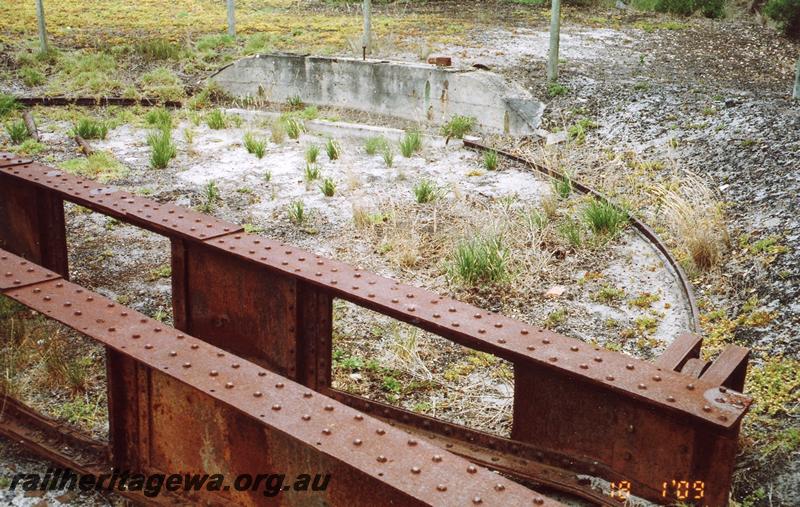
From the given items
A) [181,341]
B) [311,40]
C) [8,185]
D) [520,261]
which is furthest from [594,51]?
[181,341]

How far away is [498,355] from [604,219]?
13.1ft

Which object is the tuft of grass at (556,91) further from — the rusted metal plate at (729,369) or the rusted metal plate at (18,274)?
the rusted metal plate at (18,274)

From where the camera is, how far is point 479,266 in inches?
231

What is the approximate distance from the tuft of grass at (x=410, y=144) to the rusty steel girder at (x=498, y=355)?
5229 mm

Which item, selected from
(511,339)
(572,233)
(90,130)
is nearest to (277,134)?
(90,130)

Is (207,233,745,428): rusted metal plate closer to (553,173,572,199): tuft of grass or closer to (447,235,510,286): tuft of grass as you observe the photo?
(447,235,510,286): tuft of grass

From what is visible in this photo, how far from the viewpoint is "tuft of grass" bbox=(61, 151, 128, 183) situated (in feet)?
28.9

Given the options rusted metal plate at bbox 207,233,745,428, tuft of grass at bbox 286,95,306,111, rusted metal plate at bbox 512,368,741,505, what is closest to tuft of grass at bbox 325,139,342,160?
tuft of grass at bbox 286,95,306,111

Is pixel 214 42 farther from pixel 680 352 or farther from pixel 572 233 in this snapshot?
pixel 680 352

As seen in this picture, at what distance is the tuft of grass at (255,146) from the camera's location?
9.49 metres

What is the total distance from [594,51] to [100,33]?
10.7 metres

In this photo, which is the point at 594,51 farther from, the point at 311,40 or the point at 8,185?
the point at 8,185

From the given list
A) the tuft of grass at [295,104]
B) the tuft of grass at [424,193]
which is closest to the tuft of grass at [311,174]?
the tuft of grass at [424,193]

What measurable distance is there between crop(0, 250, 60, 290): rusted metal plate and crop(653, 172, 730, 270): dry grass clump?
15.3 ft
